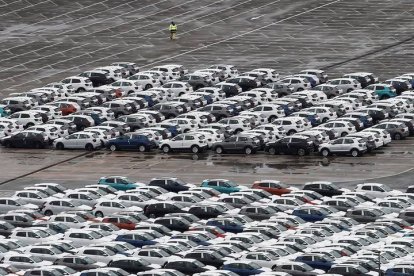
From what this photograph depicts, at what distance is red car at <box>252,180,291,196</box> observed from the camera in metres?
99.6

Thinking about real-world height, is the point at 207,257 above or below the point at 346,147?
below

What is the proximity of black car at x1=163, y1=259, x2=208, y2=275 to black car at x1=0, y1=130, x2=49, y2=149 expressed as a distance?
36.5m

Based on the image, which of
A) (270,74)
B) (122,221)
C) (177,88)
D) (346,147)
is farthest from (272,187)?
(270,74)

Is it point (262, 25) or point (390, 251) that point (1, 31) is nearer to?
point (262, 25)

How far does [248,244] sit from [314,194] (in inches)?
462

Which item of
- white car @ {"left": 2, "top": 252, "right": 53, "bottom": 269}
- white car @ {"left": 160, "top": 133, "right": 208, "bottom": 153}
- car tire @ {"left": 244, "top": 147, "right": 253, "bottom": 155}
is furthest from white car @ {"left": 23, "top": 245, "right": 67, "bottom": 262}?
car tire @ {"left": 244, "top": 147, "right": 253, "bottom": 155}

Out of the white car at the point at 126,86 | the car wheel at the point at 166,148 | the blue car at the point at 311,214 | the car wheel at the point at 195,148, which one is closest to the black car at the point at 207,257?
the blue car at the point at 311,214

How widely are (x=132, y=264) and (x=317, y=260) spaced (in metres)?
8.39

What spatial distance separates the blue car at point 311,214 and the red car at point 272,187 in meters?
6.37

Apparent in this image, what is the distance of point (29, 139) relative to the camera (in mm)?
116438

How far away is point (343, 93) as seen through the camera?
12938cm

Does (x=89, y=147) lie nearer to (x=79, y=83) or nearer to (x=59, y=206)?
(x=79, y=83)

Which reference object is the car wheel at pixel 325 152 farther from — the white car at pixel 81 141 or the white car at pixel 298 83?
the white car at pixel 298 83

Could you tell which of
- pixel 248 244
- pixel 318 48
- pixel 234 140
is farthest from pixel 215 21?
pixel 248 244
